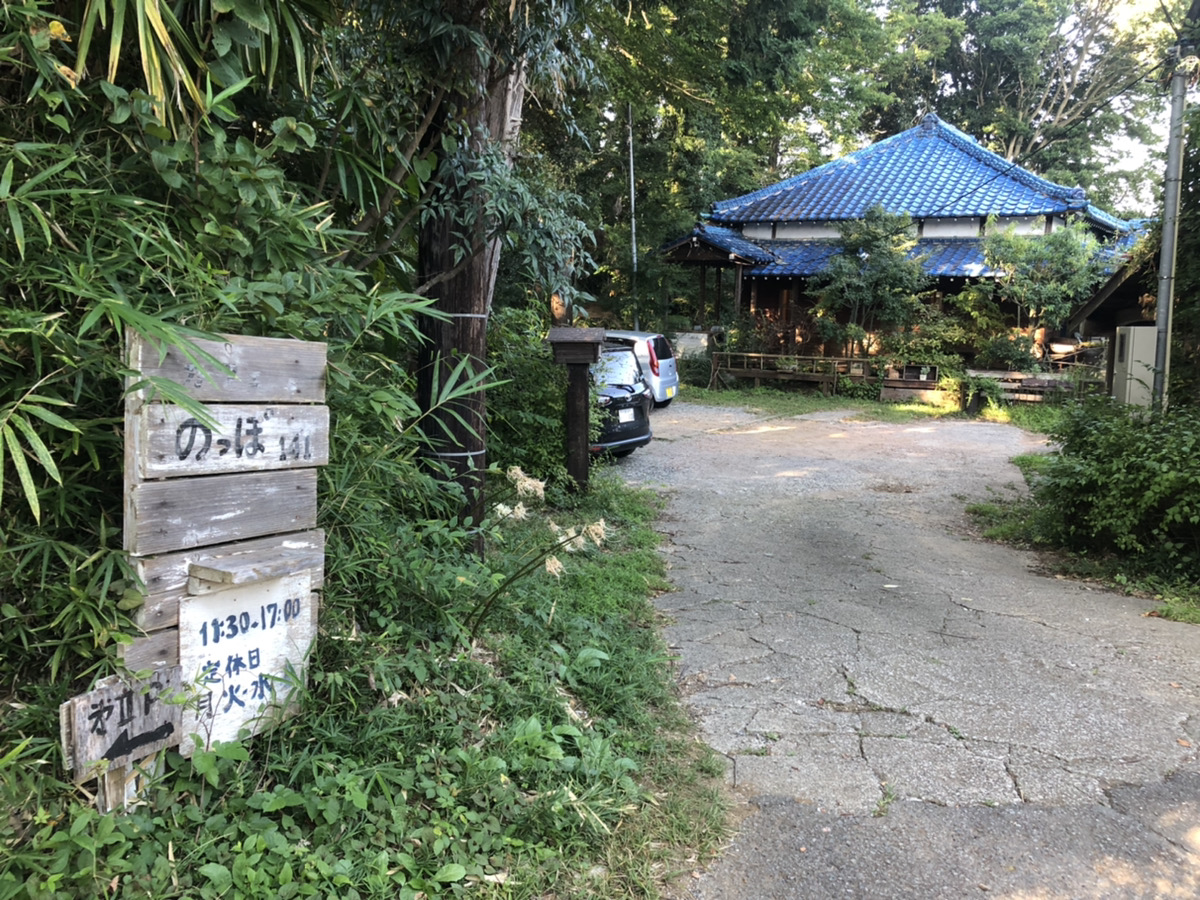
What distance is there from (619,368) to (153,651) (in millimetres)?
8135

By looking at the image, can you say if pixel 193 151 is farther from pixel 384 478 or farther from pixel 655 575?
pixel 655 575

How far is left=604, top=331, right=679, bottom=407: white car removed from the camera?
14.8 meters

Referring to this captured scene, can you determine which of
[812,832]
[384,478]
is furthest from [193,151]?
[812,832]

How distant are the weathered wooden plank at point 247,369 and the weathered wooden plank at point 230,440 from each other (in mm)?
42

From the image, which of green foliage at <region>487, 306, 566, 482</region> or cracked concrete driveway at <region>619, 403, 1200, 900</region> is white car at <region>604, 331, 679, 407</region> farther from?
cracked concrete driveway at <region>619, 403, 1200, 900</region>

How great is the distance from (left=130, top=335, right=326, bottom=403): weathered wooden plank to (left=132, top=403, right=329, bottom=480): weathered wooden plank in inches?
1.7

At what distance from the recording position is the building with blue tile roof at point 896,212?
19547 millimetres

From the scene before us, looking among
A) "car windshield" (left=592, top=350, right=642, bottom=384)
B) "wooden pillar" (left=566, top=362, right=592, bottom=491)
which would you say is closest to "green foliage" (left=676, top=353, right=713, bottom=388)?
"car windshield" (left=592, top=350, right=642, bottom=384)

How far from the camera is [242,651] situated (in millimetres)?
2449

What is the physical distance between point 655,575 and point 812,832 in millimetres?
2913

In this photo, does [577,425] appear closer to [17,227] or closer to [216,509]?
[216,509]

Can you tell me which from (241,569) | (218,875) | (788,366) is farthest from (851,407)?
(218,875)

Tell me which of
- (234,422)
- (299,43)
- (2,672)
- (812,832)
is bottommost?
(812,832)

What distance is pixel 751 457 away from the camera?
11.2m
